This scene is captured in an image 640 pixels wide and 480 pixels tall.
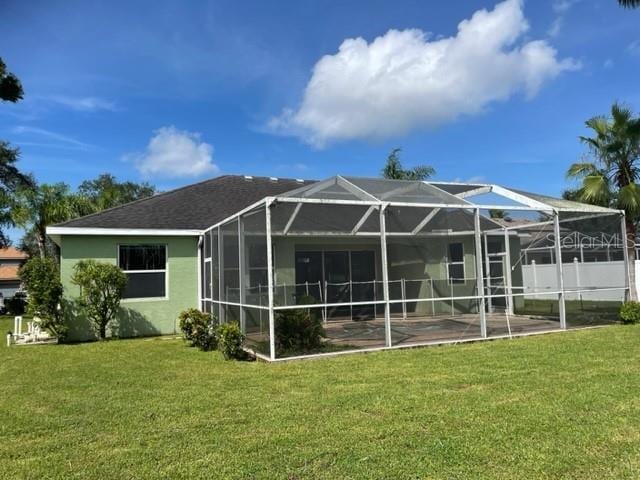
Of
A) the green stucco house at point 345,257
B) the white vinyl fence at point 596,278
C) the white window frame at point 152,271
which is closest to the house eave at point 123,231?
the green stucco house at point 345,257

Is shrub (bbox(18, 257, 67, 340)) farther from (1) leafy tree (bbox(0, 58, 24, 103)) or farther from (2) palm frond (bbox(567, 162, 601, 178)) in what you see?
(2) palm frond (bbox(567, 162, 601, 178))

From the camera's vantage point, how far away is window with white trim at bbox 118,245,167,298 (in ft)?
42.8

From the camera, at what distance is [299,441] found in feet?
13.9

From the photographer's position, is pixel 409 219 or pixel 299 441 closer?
pixel 299 441

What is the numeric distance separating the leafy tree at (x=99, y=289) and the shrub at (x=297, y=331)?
18.2ft

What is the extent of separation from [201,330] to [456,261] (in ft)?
22.9

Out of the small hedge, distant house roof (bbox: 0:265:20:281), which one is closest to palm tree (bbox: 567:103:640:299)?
the small hedge

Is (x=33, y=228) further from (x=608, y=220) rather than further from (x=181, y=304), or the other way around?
(x=608, y=220)

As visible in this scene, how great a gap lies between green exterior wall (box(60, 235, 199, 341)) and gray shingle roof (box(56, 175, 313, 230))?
41 cm

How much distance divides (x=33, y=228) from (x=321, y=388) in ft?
73.6

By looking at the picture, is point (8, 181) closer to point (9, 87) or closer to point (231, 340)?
point (9, 87)

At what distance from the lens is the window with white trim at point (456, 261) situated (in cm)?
1298

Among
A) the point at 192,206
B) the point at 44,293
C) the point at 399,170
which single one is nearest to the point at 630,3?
the point at 192,206

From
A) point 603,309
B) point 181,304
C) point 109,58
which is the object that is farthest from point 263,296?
point 603,309
